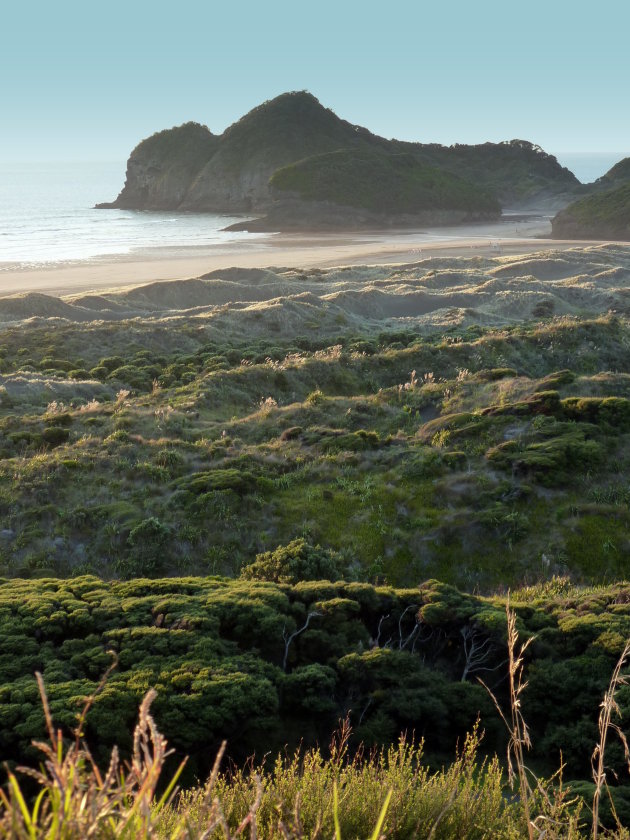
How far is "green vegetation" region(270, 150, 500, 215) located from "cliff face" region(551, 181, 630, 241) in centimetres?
3877

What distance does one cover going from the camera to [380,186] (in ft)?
527

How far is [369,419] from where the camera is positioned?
2266 cm

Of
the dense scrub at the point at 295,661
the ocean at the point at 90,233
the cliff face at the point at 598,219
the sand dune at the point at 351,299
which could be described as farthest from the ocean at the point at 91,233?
the dense scrub at the point at 295,661

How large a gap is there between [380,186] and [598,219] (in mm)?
55685

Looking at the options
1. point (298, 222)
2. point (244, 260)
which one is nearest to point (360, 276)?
point (244, 260)

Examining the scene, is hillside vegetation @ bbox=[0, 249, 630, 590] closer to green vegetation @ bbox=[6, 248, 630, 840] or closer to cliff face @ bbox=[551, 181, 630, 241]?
green vegetation @ bbox=[6, 248, 630, 840]

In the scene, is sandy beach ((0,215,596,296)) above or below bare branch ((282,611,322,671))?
above

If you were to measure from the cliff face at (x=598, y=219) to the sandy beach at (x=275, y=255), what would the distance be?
4.11 m

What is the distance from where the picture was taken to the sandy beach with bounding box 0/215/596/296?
6962 centimetres

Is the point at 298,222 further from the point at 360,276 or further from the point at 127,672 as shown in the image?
the point at 127,672

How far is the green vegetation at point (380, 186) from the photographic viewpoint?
510 feet

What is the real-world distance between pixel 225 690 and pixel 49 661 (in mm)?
2379

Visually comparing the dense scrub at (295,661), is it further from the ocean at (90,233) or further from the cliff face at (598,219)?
the cliff face at (598,219)

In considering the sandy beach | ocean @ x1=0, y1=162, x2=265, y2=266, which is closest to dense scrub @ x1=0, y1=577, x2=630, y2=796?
the sandy beach
